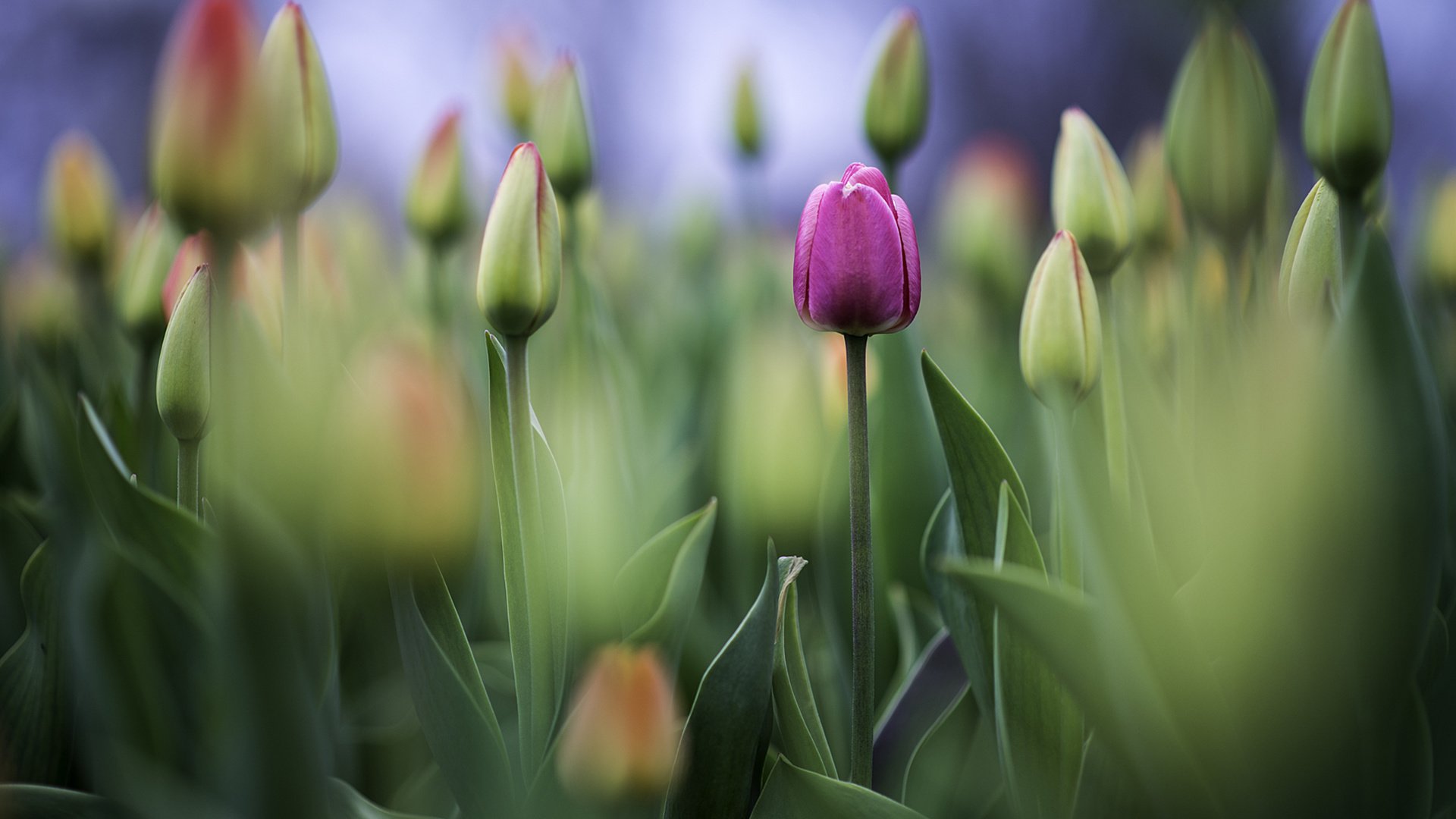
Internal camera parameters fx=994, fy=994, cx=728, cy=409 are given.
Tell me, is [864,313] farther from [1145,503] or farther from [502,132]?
[502,132]

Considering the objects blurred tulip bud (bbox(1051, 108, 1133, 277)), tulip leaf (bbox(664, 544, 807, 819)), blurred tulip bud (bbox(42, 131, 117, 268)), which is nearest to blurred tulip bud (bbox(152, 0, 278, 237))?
tulip leaf (bbox(664, 544, 807, 819))

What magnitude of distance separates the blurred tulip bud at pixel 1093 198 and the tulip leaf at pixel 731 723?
236 mm

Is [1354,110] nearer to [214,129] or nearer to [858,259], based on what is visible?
[858,259]

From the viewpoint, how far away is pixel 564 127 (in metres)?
0.70

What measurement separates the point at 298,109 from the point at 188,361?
0.12m

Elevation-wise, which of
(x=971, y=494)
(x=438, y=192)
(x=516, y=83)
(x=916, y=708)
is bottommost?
(x=916, y=708)

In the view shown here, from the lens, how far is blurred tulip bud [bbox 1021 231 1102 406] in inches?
15.6

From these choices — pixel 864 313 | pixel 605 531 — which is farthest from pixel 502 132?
pixel 864 313

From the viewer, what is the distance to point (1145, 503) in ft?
1.63

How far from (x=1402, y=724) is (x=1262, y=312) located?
0.22 metres

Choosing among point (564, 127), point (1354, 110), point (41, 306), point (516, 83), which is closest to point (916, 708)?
point (1354, 110)

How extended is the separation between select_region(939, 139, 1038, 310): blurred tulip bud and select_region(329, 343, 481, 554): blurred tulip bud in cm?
80

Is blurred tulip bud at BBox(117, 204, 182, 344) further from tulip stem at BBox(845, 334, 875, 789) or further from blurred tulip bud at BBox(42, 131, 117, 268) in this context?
tulip stem at BBox(845, 334, 875, 789)

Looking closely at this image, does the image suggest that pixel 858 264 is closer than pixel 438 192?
Yes
